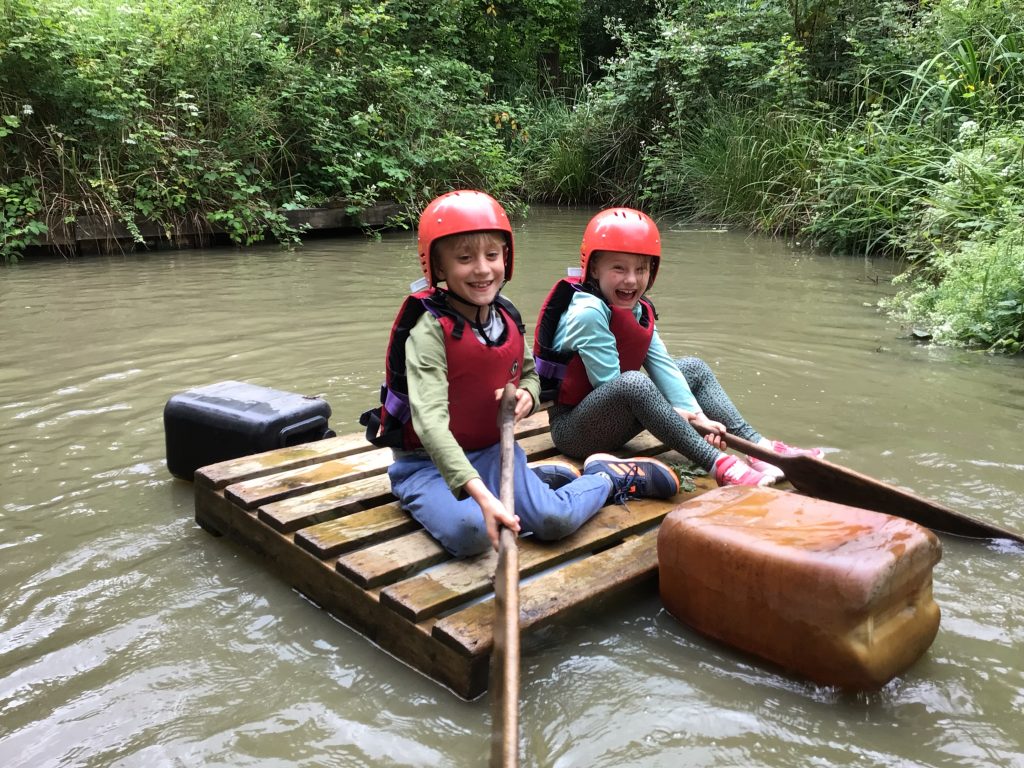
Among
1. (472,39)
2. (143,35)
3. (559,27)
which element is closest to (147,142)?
(143,35)

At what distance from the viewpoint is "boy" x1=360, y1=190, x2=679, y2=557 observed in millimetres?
2607

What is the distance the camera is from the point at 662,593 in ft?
8.30

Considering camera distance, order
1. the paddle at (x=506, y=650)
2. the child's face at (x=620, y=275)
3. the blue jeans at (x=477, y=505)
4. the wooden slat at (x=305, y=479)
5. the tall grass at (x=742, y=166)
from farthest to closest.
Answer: the tall grass at (x=742, y=166) < the child's face at (x=620, y=275) < the wooden slat at (x=305, y=479) < the blue jeans at (x=477, y=505) < the paddle at (x=506, y=650)

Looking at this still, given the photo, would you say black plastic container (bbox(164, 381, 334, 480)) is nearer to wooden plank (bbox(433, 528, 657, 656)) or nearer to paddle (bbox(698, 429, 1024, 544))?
wooden plank (bbox(433, 528, 657, 656))

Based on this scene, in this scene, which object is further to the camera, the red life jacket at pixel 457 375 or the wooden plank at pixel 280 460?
the wooden plank at pixel 280 460

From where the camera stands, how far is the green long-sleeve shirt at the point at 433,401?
2.49 meters

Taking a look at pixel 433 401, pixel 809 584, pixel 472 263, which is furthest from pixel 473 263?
pixel 809 584

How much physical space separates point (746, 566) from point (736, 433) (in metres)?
1.36

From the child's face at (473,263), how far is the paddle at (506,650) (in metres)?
0.51

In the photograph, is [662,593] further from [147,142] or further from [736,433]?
[147,142]

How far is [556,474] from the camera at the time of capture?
10.5ft

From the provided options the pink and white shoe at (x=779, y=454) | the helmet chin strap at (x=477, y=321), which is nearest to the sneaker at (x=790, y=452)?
the pink and white shoe at (x=779, y=454)

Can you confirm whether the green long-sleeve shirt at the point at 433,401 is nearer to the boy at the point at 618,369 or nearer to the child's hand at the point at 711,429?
the boy at the point at 618,369

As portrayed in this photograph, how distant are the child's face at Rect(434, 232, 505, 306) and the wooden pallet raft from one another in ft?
2.52
